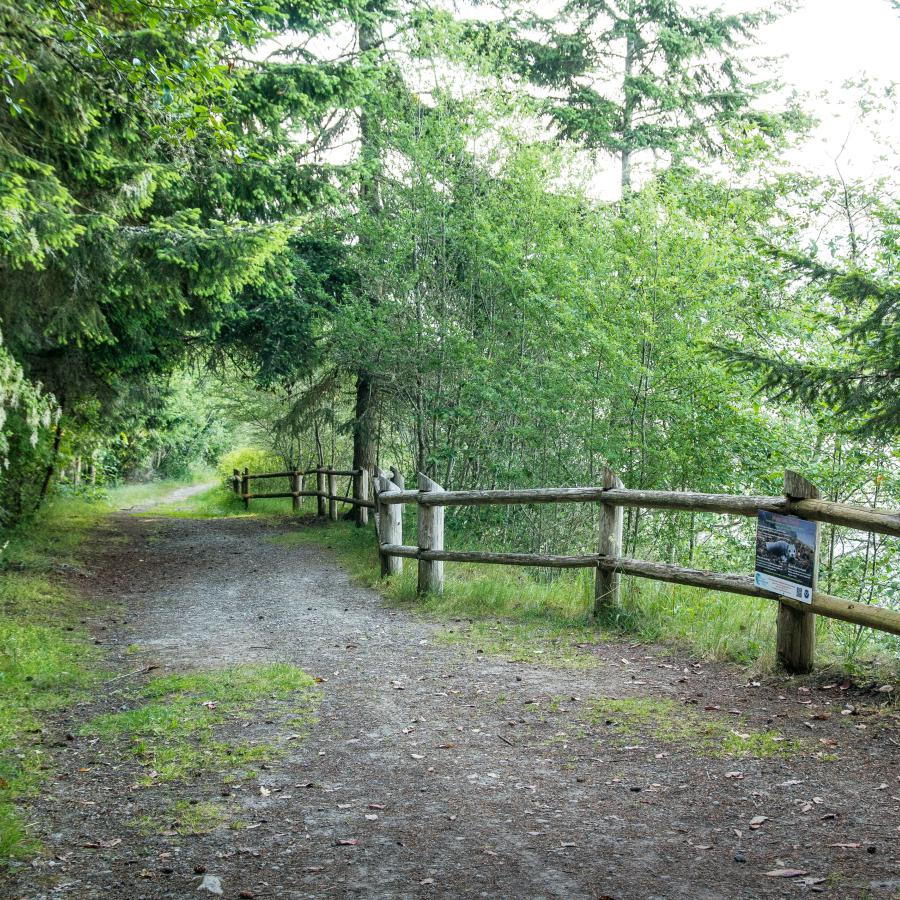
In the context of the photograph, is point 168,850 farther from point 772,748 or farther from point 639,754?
point 772,748

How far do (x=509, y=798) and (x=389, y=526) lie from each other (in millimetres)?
6698

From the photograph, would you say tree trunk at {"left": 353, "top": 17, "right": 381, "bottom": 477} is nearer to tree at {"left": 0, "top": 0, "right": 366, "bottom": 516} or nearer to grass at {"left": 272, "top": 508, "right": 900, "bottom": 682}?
tree at {"left": 0, "top": 0, "right": 366, "bottom": 516}

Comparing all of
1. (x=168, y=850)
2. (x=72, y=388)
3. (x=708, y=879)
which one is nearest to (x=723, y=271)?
(x=708, y=879)

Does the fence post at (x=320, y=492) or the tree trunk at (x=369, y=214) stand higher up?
the tree trunk at (x=369, y=214)

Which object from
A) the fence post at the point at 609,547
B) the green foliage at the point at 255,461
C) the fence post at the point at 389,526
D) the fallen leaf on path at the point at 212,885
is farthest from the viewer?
the green foliage at the point at 255,461

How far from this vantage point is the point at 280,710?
588 centimetres

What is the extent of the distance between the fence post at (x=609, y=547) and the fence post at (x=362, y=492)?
10.4 m

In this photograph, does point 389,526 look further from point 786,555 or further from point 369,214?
point 786,555

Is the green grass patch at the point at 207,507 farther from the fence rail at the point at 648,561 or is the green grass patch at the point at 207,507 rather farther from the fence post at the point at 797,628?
the fence post at the point at 797,628

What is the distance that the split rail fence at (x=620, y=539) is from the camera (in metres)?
5.63

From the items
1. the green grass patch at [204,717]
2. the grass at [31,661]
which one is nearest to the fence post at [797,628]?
the green grass patch at [204,717]

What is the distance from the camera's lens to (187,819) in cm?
411

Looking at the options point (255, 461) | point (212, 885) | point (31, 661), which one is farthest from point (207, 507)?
point (212, 885)

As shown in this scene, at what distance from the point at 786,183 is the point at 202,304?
863 centimetres
